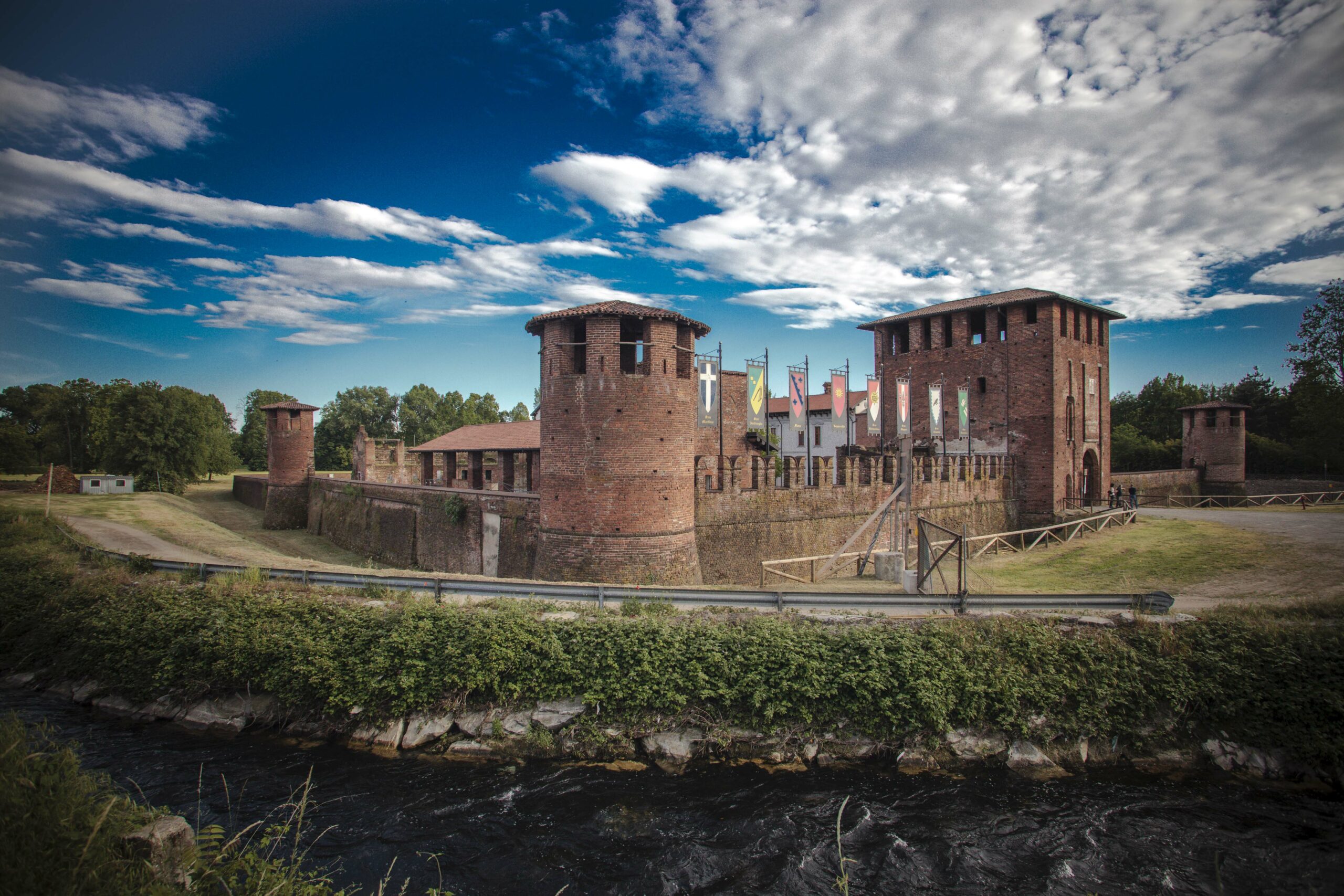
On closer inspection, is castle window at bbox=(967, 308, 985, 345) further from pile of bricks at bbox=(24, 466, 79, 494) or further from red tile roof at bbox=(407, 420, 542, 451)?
pile of bricks at bbox=(24, 466, 79, 494)

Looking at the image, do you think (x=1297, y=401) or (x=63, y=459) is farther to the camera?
(x=63, y=459)

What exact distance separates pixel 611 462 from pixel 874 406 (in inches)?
459

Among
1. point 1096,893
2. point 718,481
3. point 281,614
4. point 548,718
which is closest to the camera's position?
point 1096,893

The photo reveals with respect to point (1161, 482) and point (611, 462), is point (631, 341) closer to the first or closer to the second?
point (611, 462)

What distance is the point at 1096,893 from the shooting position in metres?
6.63

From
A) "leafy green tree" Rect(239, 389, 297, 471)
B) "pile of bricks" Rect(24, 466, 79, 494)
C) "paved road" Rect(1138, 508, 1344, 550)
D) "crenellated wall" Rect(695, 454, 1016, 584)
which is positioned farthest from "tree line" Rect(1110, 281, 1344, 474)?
"leafy green tree" Rect(239, 389, 297, 471)

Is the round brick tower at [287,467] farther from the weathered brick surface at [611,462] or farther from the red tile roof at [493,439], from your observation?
the weathered brick surface at [611,462]

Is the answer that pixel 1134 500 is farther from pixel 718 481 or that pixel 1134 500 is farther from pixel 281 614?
pixel 281 614

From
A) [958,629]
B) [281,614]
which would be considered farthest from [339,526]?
[958,629]

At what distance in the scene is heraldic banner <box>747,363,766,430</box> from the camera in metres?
17.5

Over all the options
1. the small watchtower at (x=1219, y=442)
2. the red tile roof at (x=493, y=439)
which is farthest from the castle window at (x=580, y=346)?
the small watchtower at (x=1219, y=442)

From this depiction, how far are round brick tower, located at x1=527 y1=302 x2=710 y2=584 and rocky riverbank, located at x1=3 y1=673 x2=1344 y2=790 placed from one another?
4922 mm

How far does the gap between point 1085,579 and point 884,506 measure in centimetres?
621

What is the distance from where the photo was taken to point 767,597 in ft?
36.7
